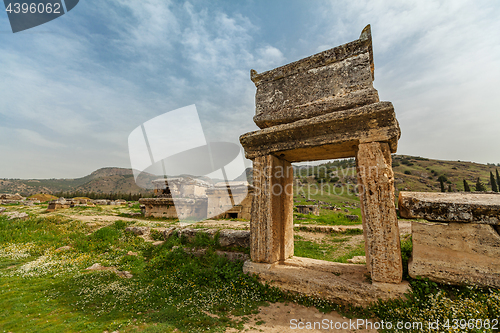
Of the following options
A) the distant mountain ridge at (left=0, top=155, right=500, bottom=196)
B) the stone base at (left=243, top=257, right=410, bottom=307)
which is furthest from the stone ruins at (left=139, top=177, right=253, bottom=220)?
the stone base at (left=243, top=257, right=410, bottom=307)

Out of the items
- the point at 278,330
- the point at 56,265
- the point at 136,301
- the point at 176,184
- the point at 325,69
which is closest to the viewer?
the point at 278,330

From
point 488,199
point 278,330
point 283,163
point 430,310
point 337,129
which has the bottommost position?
point 278,330

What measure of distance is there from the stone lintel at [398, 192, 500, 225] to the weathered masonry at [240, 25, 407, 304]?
24 centimetres

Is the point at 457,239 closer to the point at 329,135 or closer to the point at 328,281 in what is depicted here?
the point at 328,281

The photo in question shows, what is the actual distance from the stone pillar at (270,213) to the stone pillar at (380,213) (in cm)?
156

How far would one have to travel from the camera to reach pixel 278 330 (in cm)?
260

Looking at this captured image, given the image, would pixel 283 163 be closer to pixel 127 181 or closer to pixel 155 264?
pixel 155 264

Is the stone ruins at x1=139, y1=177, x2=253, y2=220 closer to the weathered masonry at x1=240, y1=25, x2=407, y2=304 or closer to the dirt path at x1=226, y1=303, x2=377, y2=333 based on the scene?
the weathered masonry at x1=240, y1=25, x2=407, y2=304

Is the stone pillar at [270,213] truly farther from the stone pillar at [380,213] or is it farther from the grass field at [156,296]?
the stone pillar at [380,213]

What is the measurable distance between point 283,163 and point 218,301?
2.84m

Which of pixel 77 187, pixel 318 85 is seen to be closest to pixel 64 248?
pixel 318 85

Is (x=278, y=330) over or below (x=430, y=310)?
below

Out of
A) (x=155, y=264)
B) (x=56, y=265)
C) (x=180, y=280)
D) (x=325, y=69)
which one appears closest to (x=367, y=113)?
(x=325, y=69)

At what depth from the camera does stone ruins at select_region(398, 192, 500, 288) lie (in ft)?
8.18
